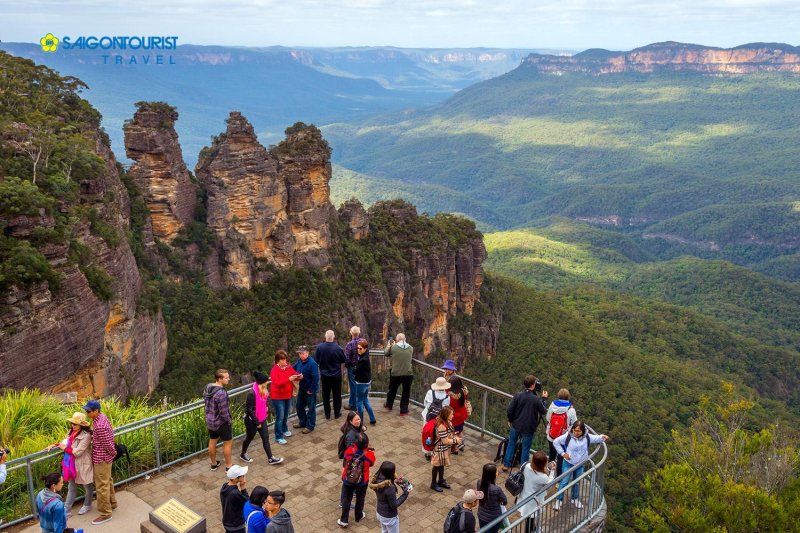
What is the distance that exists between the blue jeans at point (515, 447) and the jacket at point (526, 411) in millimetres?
241

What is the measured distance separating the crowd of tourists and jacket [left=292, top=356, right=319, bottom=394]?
0.09ft

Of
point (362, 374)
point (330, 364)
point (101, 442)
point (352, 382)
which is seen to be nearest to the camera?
point (101, 442)

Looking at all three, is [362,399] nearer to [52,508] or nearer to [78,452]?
[78,452]

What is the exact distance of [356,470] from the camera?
46.7 feet

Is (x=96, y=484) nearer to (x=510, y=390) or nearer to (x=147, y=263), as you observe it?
(x=147, y=263)

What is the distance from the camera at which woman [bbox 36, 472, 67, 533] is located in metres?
12.6

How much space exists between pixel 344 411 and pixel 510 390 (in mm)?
41595

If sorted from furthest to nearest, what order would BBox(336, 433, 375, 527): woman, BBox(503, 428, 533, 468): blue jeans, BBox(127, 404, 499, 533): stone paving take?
BBox(503, 428, 533, 468): blue jeans
BBox(127, 404, 499, 533): stone paving
BBox(336, 433, 375, 527): woman

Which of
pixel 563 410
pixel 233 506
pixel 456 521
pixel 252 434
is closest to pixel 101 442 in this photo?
pixel 233 506

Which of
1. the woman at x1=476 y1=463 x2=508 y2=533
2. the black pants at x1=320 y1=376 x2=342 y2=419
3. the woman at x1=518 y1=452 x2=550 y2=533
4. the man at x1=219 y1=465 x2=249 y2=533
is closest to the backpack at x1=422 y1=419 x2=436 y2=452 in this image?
the woman at x1=518 y1=452 x2=550 y2=533

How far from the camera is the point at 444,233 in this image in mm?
64938

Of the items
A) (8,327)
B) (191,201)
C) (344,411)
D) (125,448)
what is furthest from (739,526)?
(191,201)

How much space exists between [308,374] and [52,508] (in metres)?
7.23

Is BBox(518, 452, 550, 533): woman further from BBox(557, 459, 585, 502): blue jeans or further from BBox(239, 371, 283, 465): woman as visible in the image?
BBox(239, 371, 283, 465): woman
